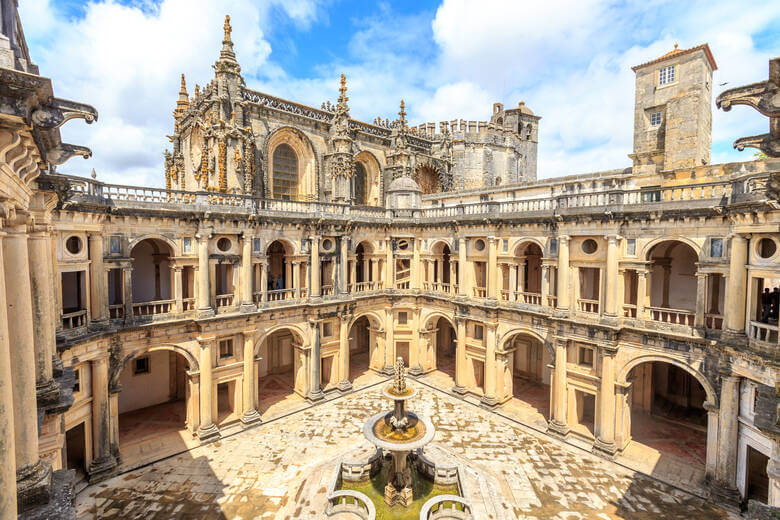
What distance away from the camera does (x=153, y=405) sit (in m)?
25.1

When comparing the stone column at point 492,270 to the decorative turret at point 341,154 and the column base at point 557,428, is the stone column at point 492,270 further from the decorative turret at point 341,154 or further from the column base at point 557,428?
the decorative turret at point 341,154

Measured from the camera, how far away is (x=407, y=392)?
56.1 ft

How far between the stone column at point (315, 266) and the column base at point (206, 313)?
623cm

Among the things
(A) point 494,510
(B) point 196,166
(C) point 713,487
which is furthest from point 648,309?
(B) point 196,166

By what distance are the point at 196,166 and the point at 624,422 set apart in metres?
34.5

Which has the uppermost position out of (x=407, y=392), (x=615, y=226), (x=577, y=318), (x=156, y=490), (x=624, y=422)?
(x=615, y=226)

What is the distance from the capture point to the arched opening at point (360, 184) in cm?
3331

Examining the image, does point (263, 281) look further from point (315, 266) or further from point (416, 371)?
point (416, 371)

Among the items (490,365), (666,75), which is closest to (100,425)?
(490,365)

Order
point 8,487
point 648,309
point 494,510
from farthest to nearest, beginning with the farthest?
point 648,309 < point 494,510 < point 8,487

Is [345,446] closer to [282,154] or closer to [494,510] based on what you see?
[494,510]

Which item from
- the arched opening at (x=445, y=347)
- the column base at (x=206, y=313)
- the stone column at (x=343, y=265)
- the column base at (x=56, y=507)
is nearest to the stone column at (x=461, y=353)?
the arched opening at (x=445, y=347)

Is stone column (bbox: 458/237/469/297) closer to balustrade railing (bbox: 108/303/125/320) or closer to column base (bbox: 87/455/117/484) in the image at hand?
balustrade railing (bbox: 108/303/125/320)

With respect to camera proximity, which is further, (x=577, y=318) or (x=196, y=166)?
(x=196, y=166)
